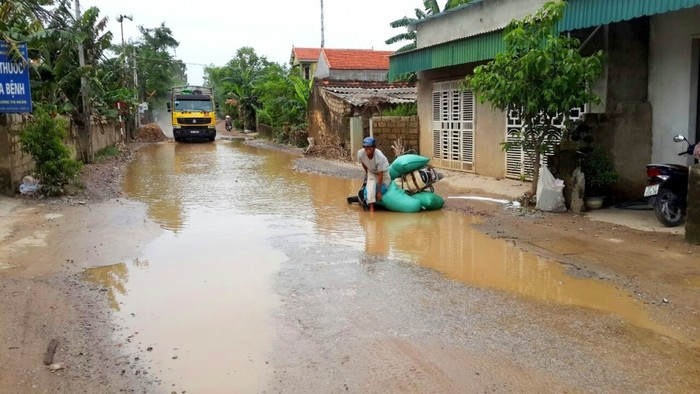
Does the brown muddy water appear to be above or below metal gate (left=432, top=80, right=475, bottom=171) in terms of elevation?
below

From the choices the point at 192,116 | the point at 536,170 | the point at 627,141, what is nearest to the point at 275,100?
the point at 192,116

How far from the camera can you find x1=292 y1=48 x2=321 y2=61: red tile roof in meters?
50.4

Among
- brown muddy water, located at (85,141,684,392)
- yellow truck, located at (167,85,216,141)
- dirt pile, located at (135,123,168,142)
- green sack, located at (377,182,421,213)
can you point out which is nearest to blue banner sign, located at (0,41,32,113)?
brown muddy water, located at (85,141,684,392)

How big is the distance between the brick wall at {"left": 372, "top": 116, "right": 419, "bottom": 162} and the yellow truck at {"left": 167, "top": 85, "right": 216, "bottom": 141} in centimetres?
1856

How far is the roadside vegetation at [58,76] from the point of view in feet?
35.8

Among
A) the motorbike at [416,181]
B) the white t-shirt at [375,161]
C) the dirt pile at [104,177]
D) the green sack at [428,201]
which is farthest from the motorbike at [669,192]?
the dirt pile at [104,177]

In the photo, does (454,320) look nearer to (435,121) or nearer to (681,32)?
(681,32)

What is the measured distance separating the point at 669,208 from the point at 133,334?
22.7 feet

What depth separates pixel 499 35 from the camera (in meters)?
11.6

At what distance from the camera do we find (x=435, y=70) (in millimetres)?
15812

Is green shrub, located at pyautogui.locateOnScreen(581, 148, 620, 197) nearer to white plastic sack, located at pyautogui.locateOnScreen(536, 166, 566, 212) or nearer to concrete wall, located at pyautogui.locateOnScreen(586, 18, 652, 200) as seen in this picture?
concrete wall, located at pyautogui.locateOnScreen(586, 18, 652, 200)

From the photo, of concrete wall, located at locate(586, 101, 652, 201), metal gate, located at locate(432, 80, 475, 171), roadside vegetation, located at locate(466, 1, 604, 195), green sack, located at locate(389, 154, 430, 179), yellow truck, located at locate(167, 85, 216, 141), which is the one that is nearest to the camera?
roadside vegetation, located at locate(466, 1, 604, 195)

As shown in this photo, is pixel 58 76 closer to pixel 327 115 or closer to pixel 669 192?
pixel 327 115

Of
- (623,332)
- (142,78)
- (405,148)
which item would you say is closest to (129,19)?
(142,78)
